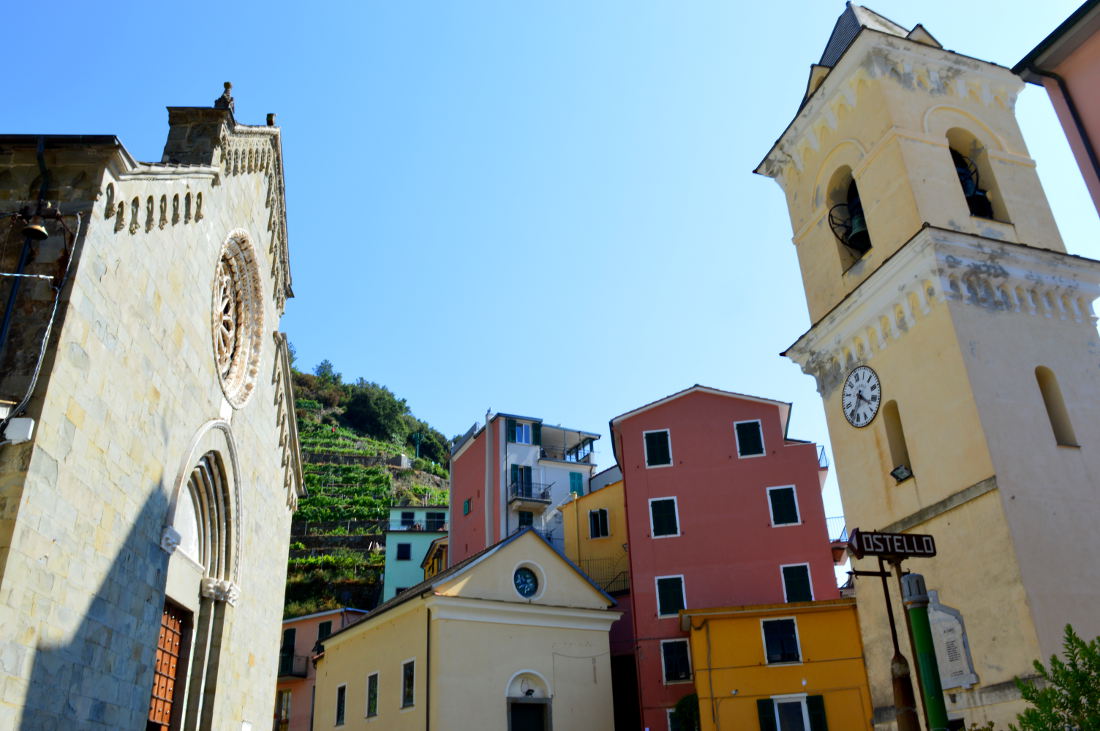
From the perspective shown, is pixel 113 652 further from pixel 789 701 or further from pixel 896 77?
pixel 789 701

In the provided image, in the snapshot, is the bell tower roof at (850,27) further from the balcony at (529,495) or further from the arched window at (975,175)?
the balcony at (529,495)

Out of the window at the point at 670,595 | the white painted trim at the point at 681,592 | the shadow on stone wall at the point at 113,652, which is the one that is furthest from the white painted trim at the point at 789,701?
the shadow on stone wall at the point at 113,652

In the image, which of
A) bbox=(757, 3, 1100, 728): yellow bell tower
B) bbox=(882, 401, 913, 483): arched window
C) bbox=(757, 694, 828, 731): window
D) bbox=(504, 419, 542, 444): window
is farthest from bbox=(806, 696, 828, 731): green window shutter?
bbox=(504, 419, 542, 444): window

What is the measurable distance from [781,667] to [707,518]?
6.17 metres

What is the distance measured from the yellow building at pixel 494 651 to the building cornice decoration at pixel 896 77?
13132 mm

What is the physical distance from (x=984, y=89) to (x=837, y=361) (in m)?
6.31

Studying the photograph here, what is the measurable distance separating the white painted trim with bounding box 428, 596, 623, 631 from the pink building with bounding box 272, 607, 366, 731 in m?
16.5

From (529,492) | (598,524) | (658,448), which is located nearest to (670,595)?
(658,448)

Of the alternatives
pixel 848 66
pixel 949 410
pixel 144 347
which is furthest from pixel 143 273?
pixel 848 66

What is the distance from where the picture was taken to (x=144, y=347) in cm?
959

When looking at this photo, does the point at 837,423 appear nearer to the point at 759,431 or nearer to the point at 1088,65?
the point at 1088,65

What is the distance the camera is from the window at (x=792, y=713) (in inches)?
825

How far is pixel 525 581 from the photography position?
23172 mm

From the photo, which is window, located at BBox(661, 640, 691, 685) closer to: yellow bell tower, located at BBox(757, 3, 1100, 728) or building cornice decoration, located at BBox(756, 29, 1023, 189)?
yellow bell tower, located at BBox(757, 3, 1100, 728)
